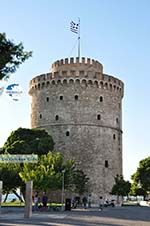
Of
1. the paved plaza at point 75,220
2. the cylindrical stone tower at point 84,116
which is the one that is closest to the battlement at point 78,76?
the cylindrical stone tower at point 84,116

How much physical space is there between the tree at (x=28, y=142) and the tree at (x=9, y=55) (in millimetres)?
31624

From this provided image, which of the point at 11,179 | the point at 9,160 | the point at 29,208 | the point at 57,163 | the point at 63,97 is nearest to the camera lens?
the point at 29,208

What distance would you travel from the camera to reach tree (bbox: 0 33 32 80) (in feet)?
52.0

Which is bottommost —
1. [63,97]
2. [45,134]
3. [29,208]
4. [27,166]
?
[29,208]

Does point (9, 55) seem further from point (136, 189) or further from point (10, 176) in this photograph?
point (136, 189)

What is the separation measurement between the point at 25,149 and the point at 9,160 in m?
12.2

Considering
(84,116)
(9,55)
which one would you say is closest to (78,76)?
(84,116)

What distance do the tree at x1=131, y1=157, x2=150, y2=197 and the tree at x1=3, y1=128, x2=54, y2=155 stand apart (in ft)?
46.5

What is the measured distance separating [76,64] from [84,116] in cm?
632

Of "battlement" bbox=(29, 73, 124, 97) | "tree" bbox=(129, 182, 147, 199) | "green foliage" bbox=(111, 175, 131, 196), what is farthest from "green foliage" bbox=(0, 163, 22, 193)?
"tree" bbox=(129, 182, 147, 199)

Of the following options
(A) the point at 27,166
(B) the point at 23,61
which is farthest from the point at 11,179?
(B) the point at 23,61

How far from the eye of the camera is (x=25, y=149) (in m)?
48.4

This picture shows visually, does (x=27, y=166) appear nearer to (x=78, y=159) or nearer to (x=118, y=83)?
(x=78, y=159)

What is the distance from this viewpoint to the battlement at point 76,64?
5619 cm
